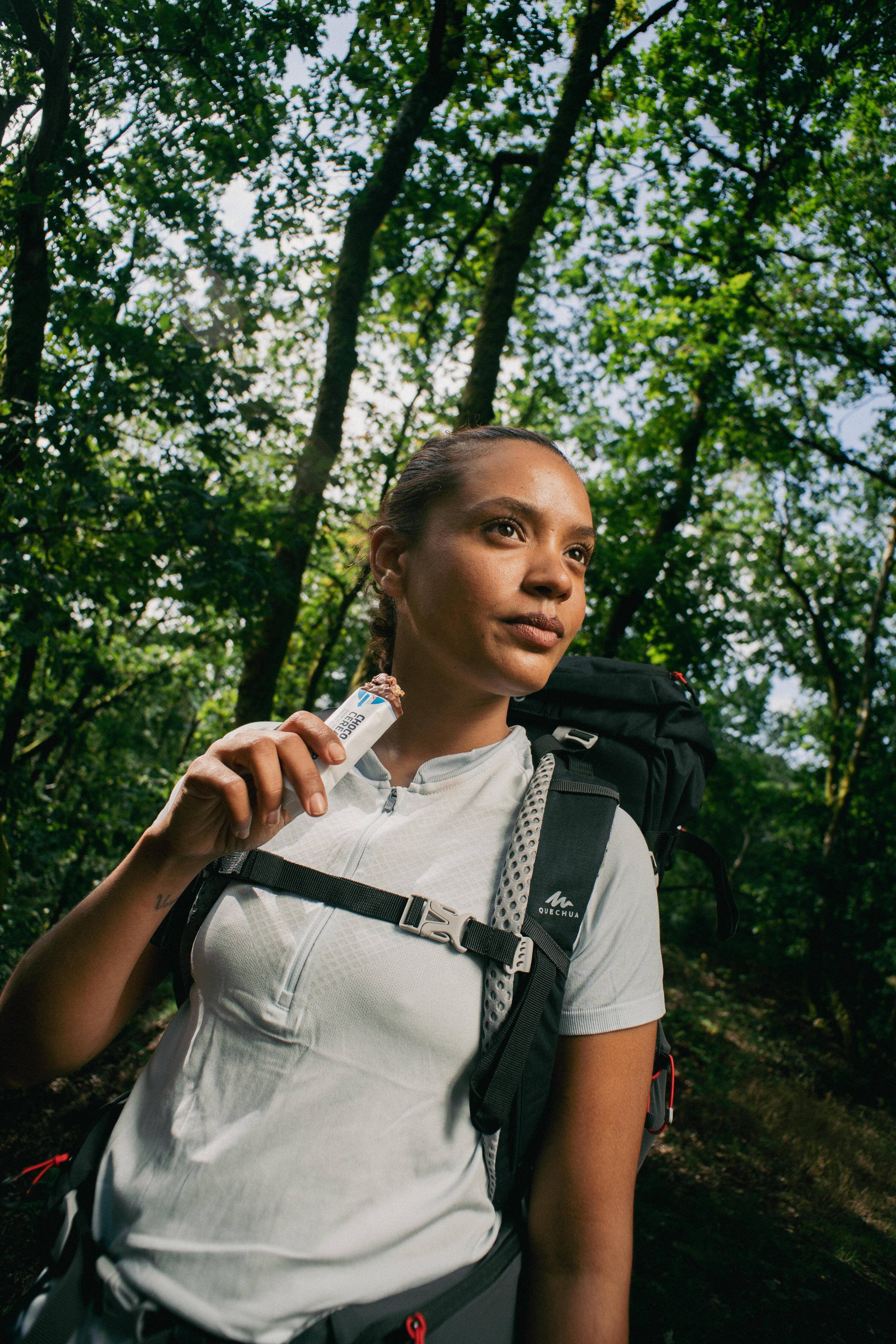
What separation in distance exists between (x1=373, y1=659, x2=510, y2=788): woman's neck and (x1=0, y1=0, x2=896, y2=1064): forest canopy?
1.00 m

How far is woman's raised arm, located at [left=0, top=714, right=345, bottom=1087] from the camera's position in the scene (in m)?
1.07

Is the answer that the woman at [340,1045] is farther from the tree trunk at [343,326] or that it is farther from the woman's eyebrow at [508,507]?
the tree trunk at [343,326]

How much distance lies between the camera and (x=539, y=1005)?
47.0 inches

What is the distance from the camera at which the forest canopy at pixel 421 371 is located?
420cm

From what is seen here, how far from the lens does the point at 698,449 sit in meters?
12.2

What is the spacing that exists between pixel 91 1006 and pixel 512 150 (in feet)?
30.5

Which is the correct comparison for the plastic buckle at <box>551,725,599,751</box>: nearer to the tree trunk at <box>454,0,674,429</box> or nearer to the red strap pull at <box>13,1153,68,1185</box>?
the red strap pull at <box>13,1153,68,1185</box>

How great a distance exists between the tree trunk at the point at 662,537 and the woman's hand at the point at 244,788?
28.3 feet

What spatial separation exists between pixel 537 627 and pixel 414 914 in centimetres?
64

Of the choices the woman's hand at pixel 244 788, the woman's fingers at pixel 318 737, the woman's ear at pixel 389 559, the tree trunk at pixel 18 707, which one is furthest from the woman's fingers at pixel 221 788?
the tree trunk at pixel 18 707

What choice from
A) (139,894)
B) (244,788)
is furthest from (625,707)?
(139,894)

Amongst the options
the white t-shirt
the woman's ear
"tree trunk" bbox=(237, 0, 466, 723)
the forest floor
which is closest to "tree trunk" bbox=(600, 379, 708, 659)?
"tree trunk" bbox=(237, 0, 466, 723)

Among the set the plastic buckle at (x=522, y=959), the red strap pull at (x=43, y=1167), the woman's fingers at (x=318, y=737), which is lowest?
the red strap pull at (x=43, y=1167)

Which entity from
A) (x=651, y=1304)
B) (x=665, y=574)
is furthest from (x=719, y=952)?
(x=651, y=1304)
